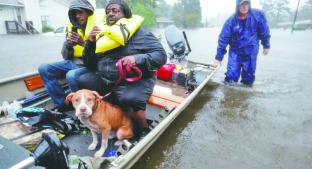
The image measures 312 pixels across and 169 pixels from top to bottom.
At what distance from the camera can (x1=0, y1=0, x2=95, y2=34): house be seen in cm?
2894

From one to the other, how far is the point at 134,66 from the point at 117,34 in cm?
42

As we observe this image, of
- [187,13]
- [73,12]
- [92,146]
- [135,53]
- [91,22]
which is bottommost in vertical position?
[92,146]

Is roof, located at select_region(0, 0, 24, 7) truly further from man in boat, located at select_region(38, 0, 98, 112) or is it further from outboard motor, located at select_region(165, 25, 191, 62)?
man in boat, located at select_region(38, 0, 98, 112)

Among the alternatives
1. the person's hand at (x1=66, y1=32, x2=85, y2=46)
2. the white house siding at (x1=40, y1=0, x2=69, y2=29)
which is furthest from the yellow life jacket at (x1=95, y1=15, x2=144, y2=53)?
the white house siding at (x1=40, y1=0, x2=69, y2=29)

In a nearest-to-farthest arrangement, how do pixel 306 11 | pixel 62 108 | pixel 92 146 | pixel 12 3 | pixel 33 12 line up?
pixel 92 146 → pixel 62 108 → pixel 12 3 → pixel 33 12 → pixel 306 11

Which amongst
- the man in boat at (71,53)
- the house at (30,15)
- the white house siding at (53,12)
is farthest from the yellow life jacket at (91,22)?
the white house siding at (53,12)

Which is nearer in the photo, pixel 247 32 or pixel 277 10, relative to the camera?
pixel 247 32

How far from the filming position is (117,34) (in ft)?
9.84

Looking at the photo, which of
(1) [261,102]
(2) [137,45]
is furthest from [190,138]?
(1) [261,102]

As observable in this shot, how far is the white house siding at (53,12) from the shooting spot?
3389cm

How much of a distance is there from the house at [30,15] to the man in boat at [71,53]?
29.0 meters

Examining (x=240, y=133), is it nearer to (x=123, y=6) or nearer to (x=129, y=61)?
(x=129, y=61)

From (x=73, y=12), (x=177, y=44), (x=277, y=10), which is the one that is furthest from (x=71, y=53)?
(x=277, y=10)

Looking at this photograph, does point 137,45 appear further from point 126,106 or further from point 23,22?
point 23,22
